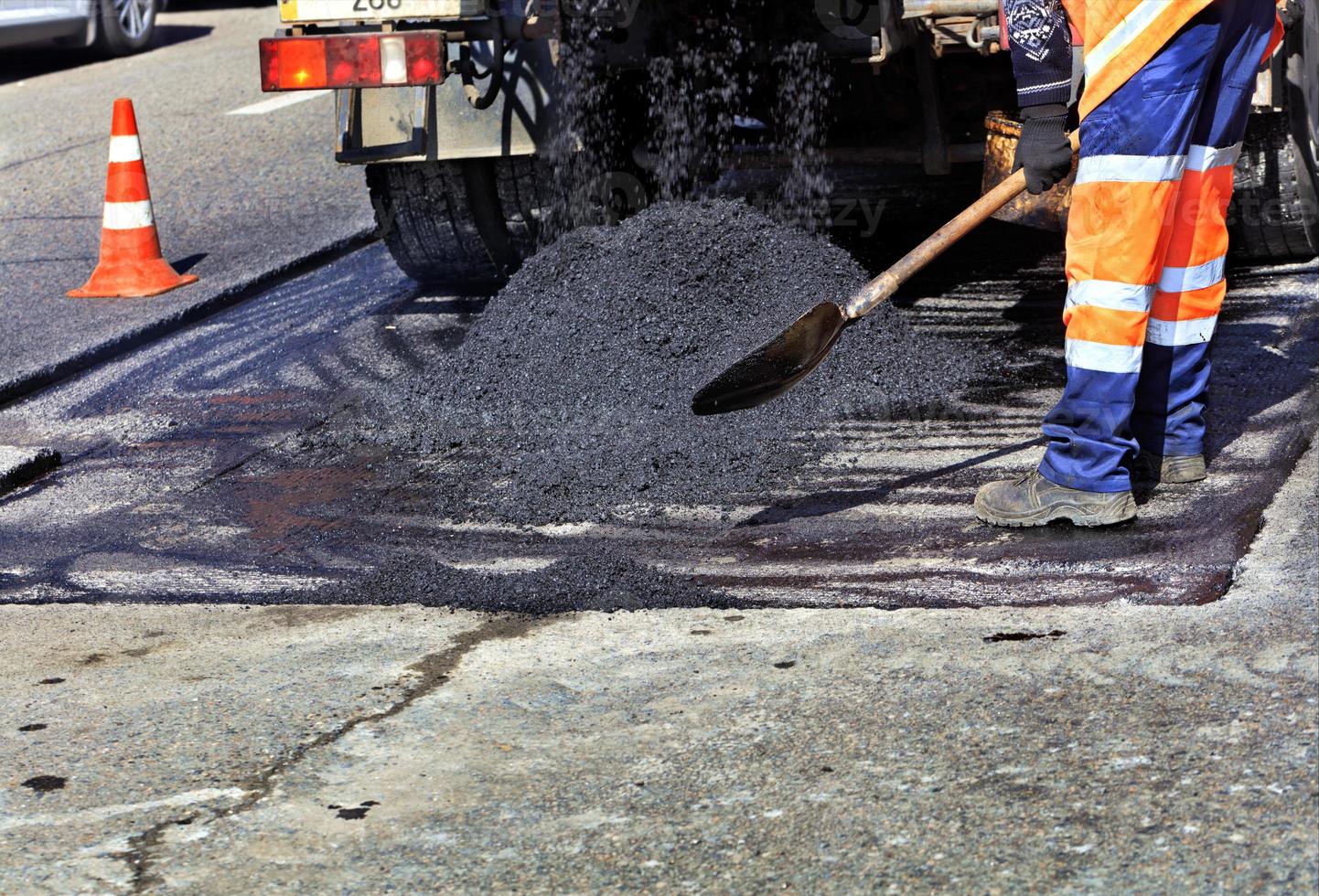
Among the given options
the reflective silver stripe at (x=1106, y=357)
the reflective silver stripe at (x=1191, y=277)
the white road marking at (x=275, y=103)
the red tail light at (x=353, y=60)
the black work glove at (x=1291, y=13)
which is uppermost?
the black work glove at (x=1291, y=13)

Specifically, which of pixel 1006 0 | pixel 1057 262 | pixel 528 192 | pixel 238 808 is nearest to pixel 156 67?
pixel 528 192

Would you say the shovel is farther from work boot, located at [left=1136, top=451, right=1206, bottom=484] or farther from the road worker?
work boot, located at [left=1136, top=451, right=1206, bottom=484]

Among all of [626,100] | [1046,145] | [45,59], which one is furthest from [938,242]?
[45,59]

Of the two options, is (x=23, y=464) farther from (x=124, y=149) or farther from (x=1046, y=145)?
(x=1046, y=145)

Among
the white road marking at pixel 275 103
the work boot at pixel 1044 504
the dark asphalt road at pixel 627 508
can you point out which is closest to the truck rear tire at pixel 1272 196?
the dark asphalt road at pixel 627 508

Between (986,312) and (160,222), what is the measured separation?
379 centimetres

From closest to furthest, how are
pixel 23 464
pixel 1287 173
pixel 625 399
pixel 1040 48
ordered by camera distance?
pixel 1040 48
pixel 23 464
pixel 625 399
pixel 1287 173

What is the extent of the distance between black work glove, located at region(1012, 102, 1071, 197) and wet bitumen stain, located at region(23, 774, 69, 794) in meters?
2.33

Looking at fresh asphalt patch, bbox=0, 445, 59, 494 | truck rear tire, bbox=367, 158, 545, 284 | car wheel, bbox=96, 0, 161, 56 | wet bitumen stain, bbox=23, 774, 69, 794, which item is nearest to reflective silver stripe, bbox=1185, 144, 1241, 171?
wet bitumen stain, bbox=23, 774, 69, 794

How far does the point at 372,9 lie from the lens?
4.88 m

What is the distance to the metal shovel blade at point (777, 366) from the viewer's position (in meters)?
3.82

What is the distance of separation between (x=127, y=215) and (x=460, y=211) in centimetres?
141

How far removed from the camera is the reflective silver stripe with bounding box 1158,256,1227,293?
3625 mm

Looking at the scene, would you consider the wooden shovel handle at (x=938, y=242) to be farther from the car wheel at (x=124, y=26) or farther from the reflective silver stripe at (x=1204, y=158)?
the car wheel at (x=124, y=26)
